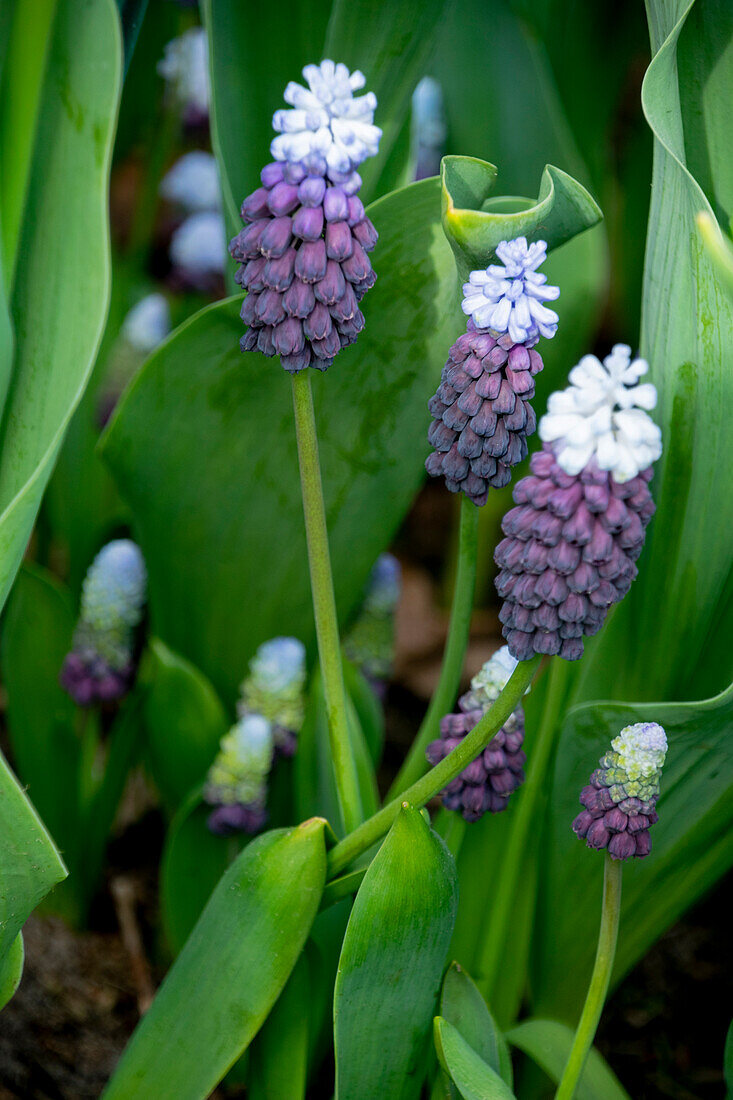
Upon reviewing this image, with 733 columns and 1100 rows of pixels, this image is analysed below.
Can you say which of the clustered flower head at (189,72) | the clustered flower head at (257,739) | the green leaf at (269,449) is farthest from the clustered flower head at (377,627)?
the clustered flower head at (189,72)

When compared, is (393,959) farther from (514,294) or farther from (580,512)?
(514,294)

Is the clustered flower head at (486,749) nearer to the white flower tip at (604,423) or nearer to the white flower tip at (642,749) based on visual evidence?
the white flower tip at (642,749)

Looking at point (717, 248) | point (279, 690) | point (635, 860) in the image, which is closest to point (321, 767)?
point (279, 690)

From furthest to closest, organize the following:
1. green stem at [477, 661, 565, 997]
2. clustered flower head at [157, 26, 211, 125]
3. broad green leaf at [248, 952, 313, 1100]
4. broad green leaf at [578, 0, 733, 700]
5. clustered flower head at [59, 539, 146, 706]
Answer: clustered flower head at [157, 26, 211, 125] → clustered flower head at [59, 539, 146, 706] → green stem at [477, 661, 565, 997] → broad green leaf at [248, 952, 313, 1100] → broad green leaf at [578, 0, 733, 700]

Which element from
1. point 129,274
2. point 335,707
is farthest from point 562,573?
point 129,274

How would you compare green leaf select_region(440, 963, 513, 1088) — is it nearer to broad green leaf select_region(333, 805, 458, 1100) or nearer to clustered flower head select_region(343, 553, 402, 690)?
broad green leaf select_region(333, 805, 458, 1100)

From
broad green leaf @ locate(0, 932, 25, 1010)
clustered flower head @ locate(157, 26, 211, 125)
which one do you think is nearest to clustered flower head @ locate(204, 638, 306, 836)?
broad green leaf @ locate(0, 932, 25, 1010)
